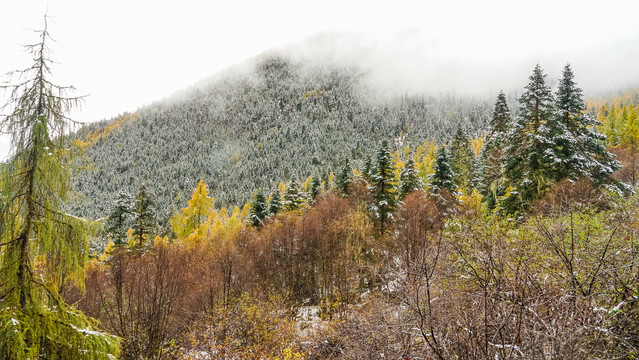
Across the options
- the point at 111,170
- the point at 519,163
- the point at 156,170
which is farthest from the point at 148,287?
the point at 111,170

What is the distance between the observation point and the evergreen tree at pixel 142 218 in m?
25.8

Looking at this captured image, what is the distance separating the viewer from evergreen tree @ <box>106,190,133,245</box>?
979 inches

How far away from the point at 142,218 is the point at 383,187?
21678 millimetres

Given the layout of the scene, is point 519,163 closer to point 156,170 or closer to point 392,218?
point 392,218

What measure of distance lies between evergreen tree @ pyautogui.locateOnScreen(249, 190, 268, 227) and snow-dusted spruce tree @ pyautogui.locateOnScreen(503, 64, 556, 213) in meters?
25.2

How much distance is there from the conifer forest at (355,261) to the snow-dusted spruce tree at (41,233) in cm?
3

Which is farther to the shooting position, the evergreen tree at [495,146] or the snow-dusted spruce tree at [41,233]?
the evergreen tree at [495,146]

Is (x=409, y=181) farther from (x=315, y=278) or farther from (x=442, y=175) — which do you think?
(x=315, y=278)

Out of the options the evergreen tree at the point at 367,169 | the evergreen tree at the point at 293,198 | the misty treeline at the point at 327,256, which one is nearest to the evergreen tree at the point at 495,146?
the misty treeline at the point at 327,256

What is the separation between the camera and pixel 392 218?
26.0 meters

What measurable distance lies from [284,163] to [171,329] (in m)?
157

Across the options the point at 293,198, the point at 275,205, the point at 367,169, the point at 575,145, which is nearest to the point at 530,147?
the point at 575,145

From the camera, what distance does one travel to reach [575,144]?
1844 centimetres

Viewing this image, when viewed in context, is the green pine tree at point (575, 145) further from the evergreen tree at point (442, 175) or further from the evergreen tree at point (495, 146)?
the evergreen tree at point (442, 175)
